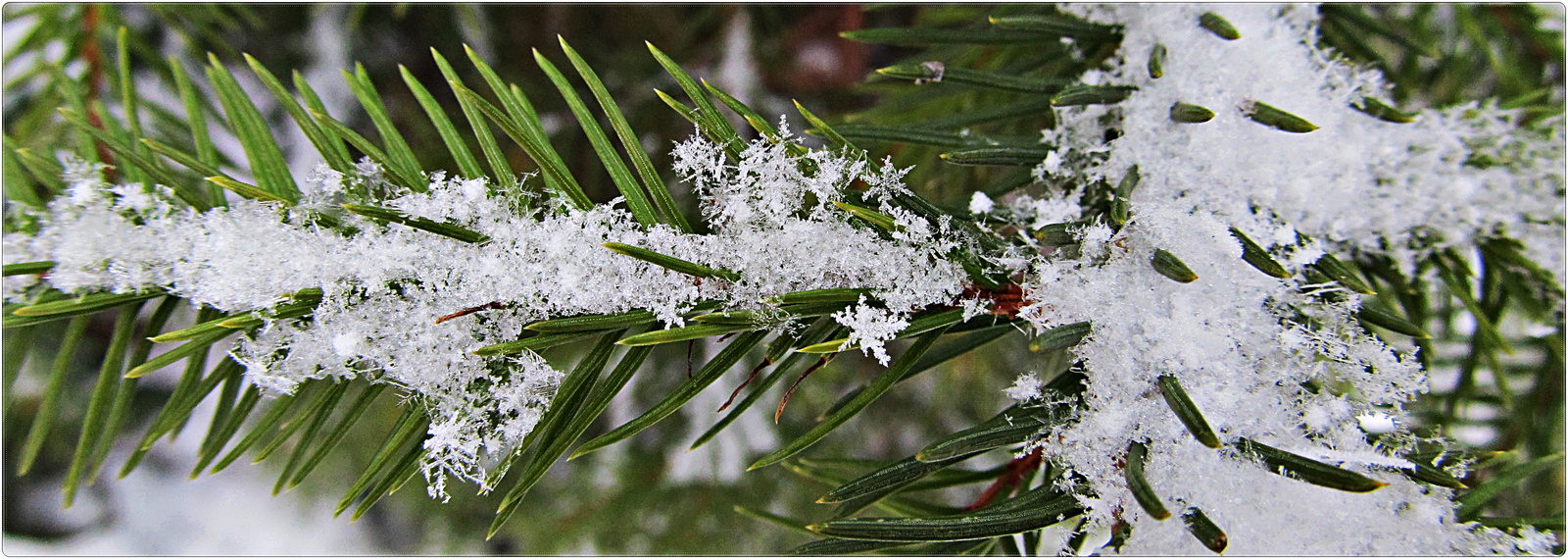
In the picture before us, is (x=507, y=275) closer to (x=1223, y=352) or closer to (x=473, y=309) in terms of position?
(x=473, y=309)

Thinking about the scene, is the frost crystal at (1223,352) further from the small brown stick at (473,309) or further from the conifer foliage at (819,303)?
the small brown stick at (473,309)

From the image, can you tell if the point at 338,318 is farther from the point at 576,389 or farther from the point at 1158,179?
the point at 1158,179

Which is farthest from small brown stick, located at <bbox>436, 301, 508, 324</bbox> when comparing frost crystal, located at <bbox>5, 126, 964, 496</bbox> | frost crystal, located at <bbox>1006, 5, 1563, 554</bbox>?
frost crystal, located at <bbox>1006, 5, 1563, 554</bbox>

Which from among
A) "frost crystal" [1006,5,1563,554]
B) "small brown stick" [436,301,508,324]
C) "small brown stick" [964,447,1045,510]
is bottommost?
"small brown stick" [964,447,1045,510]

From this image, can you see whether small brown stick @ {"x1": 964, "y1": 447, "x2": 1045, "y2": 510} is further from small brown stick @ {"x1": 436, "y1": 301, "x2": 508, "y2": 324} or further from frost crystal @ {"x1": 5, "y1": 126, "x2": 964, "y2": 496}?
small brown stick @ {"x1": 436, "y1": 301, "x2": 508, "y2": 324}

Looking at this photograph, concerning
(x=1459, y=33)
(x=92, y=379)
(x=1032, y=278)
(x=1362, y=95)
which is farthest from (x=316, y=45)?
(x=1459, y=33)

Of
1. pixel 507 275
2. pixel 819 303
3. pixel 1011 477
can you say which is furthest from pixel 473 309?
pixel 1011 477

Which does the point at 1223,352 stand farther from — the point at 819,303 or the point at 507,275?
the point at 507,275

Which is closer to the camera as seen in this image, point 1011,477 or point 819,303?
point 819,303

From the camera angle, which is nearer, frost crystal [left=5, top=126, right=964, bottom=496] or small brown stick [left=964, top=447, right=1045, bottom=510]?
frost crystal [left=5, top=126, right=964, bottom=496]

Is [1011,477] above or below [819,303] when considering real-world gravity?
below

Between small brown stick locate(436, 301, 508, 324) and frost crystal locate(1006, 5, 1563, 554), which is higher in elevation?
small brown stick locate(436, 301, 508, 324)
